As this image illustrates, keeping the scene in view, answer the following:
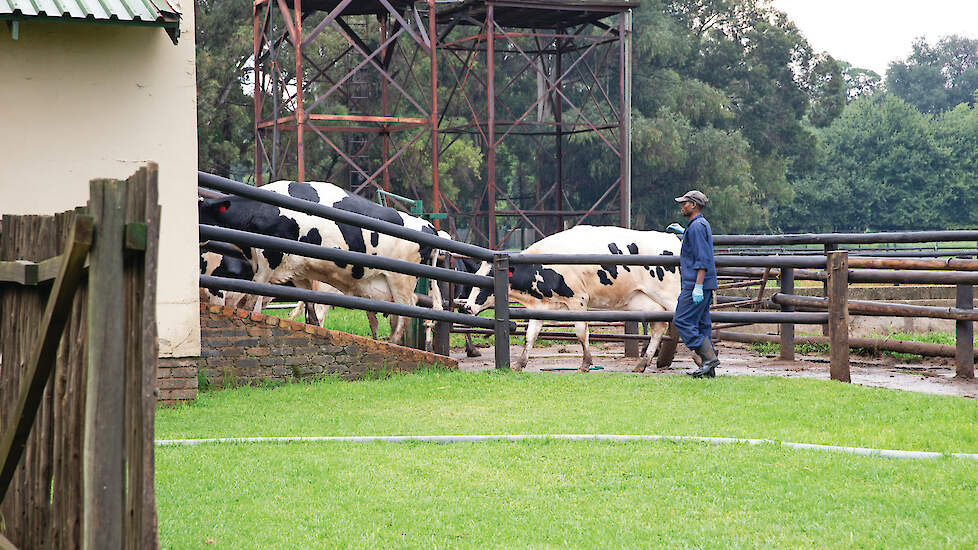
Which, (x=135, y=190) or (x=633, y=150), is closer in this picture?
(x=135, y=190)

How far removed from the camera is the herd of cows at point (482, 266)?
13.4 metres

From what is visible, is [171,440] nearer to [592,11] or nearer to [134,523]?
[134,523]

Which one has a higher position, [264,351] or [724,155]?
[724,155]

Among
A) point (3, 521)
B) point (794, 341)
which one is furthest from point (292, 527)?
point (794, 341)

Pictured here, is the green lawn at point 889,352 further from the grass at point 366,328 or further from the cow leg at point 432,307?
the cow leg at point 432,307

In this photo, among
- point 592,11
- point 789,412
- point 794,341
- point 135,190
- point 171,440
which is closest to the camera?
point 135,190

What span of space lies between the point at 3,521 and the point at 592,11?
24.2 m

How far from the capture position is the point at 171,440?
757cm

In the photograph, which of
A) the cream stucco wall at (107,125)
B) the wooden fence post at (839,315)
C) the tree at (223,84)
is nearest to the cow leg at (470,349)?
the wooden fence post at (839,315)

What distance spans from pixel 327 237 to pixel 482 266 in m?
1.96

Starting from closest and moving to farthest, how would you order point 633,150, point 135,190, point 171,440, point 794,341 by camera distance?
point 135,190 → point 171,440 → point 794,341 → point 633,150

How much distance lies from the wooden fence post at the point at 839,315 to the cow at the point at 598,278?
9.88 feet

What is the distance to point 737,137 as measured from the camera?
4922 cm

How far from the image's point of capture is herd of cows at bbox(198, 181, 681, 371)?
13352mm
